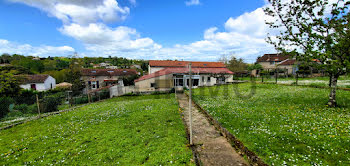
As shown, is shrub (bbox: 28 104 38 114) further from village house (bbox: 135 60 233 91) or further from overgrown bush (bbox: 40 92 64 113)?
village house (bbox: 135 60 233 91)

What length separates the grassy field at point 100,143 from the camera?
4.98 m

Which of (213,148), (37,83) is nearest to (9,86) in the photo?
(213,148)

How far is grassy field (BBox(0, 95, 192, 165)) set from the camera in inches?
196

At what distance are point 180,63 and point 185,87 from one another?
1761cm

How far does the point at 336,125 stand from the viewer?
20.2 ft

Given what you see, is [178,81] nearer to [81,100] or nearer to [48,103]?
[81,100]

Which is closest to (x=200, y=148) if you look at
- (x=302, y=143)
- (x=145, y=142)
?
(x=145, y=142)

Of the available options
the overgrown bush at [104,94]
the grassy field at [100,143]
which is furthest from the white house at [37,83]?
the grassy field at [100,143]

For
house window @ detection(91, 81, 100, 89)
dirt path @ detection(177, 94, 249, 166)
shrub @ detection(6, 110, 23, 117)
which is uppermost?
house window @ detection(91, 81, 100, 89)

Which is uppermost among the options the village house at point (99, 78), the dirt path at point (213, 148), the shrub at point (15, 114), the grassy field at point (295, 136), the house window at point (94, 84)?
the village house at point (99, 78)

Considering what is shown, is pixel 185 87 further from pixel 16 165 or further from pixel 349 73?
pixel 16 165

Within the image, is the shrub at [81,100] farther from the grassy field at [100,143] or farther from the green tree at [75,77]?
the green tree at [75,77]

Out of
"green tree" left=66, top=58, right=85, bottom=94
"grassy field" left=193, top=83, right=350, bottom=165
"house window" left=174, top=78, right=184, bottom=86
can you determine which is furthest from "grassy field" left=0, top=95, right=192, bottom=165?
"green tree" left=66, top=58, right=85, bottom=94

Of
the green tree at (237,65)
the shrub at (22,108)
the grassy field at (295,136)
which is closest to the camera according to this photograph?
the grassy field at (295,136)
